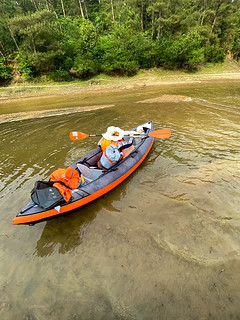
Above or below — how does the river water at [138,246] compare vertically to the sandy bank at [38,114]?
above

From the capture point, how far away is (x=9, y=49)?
2389 cm

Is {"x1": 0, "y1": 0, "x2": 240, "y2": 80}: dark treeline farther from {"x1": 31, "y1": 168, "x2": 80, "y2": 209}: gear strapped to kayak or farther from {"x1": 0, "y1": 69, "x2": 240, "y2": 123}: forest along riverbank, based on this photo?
{"x1": 31, "y1": 168, "x2": 80, "y2": 209}: gear strapped to kayak

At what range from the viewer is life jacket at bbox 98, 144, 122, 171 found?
4770 millimetres

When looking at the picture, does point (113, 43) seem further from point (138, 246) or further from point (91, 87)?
point (138, 246)

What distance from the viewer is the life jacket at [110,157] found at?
477 cm

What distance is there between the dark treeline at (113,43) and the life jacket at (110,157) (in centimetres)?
2104

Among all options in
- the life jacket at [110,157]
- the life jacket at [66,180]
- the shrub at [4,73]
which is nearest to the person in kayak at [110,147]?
the life jacket at [110,157]

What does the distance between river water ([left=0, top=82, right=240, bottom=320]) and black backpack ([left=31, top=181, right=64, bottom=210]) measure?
2.69ft

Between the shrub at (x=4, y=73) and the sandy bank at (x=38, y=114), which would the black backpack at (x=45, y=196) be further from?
the shrub at (x=4, y=73)

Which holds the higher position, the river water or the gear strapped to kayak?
the gear strapped to kayak

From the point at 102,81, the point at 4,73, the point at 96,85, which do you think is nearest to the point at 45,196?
the point at 96,85

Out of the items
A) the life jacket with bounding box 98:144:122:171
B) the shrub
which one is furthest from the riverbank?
the life jacket with bounding box 98:144:122:171

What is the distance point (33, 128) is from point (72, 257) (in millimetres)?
8384

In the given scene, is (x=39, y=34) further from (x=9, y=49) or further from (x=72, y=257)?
(x=72, y=257)
